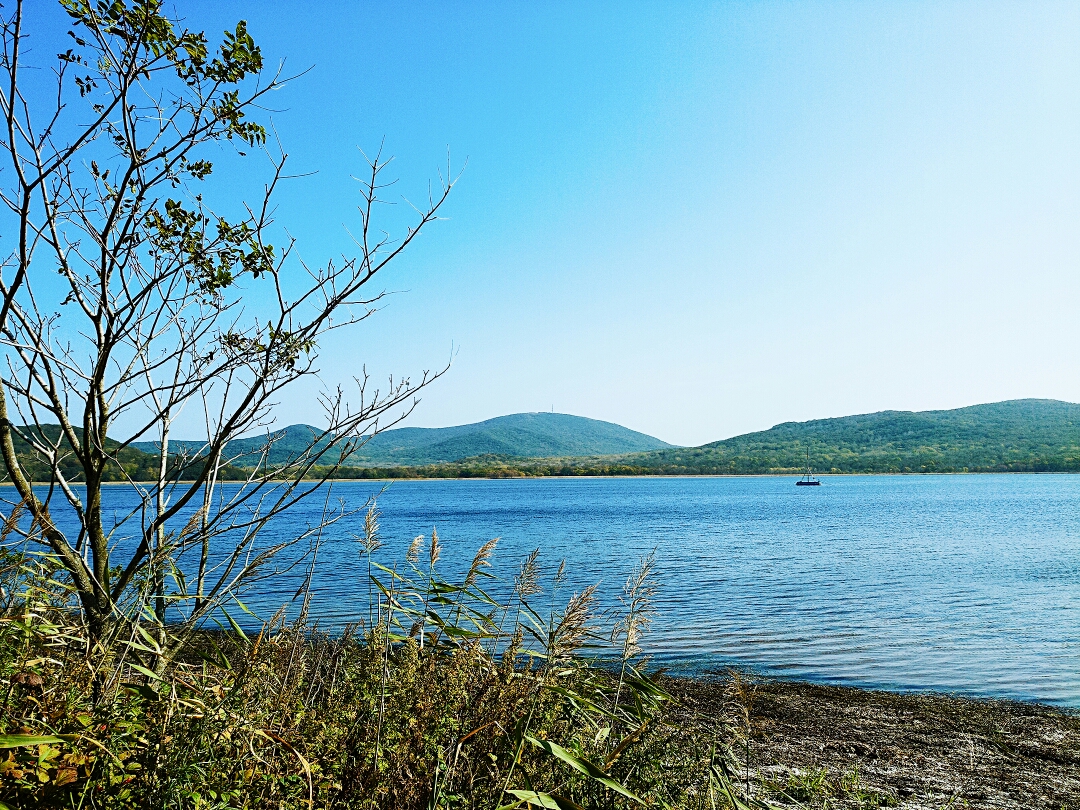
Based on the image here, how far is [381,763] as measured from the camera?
9.55ft

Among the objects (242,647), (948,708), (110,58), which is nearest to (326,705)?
(242,647)

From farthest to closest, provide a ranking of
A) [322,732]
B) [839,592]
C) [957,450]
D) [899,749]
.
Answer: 1. [957,450]
2. [839,592]
3. [899,749]
4. [322,732]

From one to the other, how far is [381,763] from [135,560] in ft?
5.23

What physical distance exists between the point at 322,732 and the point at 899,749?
8.01 m

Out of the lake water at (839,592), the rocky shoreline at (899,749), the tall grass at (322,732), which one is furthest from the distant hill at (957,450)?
the tall grass at (322,732)

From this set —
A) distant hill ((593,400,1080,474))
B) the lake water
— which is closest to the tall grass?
the lake water

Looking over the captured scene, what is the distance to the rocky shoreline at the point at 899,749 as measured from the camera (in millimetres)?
6910

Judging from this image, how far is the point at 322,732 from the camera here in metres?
3.18

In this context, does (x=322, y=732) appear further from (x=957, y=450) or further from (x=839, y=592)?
(x=957, y=450)

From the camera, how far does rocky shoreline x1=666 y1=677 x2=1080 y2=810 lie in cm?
691

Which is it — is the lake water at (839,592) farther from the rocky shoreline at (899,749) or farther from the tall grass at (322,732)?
the tall grass at (322,732)

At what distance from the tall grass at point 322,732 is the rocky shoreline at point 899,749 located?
2223 mm

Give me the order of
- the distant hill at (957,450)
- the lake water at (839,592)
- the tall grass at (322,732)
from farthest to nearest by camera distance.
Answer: the distant hill at (957,450) < the lake water at (839,592) < the tall grass at (322,732)

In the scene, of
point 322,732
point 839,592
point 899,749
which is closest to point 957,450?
point 839,592
